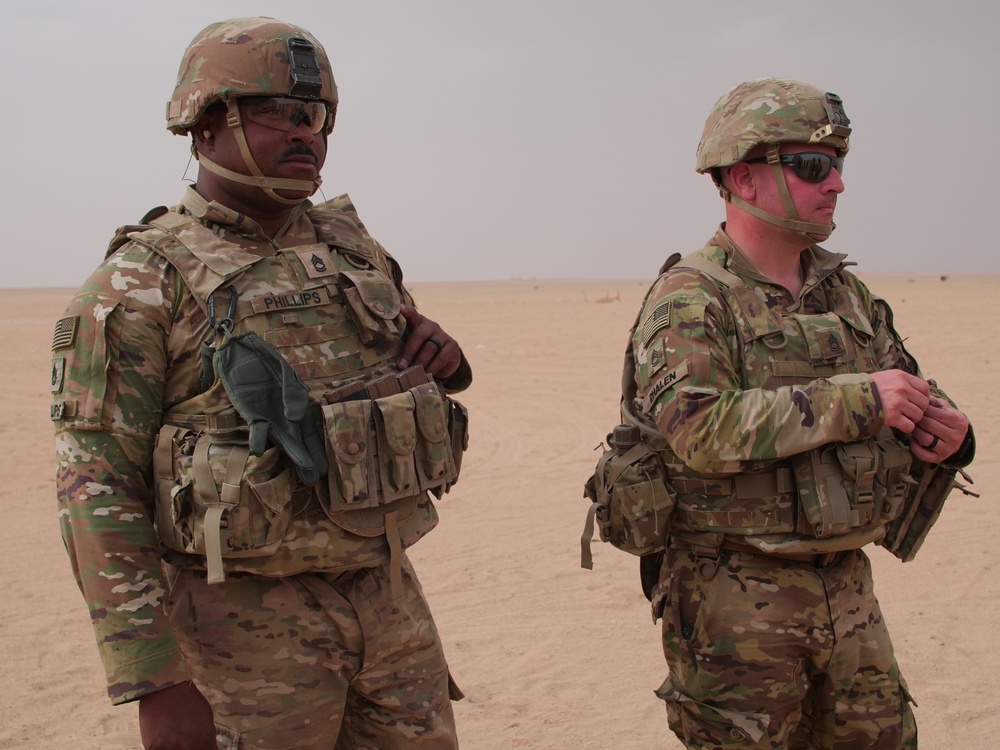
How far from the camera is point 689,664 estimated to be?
305 cm

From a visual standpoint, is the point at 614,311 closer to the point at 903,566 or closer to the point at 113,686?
the point at 903,566

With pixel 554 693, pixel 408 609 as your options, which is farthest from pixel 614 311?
pixel 408 609

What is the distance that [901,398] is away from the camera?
8.92ft

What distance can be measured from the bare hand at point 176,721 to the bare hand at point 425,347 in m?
1.03

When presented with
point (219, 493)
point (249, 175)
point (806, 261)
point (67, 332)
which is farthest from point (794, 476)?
point (67, 332)

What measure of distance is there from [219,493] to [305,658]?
52 cm

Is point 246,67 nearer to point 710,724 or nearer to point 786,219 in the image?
point 786,219

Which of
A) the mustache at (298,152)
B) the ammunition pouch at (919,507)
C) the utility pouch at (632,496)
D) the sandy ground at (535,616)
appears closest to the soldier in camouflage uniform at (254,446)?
the mustache at (298,152)

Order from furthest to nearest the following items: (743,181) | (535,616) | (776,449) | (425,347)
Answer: (535,616) → (743,181) → (425,347) → (776,449)

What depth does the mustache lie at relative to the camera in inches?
103

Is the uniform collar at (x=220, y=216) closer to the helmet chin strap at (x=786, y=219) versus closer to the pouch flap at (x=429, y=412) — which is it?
the pouch flap at (x=429, y=412)

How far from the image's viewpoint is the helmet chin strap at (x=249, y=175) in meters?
2.57

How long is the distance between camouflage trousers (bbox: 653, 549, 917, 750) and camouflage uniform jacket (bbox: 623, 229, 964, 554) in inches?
5.5

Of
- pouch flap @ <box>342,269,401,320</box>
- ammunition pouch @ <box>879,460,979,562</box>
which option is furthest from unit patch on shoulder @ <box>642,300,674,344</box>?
ammunition pouch @ <box>879,460,979,562</box>
